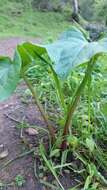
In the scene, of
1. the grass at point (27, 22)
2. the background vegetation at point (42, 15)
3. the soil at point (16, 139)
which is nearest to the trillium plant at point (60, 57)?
the soil at point (16, 139)

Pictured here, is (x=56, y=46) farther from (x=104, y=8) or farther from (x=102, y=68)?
(x=104, y=8)

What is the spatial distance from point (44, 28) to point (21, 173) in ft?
14.7

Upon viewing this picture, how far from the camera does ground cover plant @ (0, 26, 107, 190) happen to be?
44.1 inches

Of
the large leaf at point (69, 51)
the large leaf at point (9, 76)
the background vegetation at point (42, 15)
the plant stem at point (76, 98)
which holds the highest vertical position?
the large leaf at point (69, 51)

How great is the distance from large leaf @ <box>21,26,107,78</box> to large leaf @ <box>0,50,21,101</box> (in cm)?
7

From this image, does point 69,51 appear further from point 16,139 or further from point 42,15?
point 42,15

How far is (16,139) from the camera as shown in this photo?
5.32 feet

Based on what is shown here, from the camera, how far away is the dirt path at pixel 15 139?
4.72ft

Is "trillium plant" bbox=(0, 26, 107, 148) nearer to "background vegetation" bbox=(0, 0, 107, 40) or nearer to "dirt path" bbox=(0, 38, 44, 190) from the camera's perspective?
"dirt path" bbox=(0, 38, 44, 190)

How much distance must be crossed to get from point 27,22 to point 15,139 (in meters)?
4.44

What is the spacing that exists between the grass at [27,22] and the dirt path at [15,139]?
292 cm

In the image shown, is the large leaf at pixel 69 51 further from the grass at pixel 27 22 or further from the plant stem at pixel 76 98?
the grass at pixel 27 22

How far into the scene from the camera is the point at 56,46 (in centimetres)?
117

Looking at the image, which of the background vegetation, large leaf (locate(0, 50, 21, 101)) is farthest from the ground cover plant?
the background vegetation
